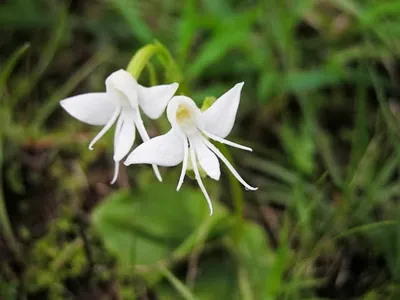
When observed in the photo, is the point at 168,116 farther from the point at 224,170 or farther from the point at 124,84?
the point at 224,170

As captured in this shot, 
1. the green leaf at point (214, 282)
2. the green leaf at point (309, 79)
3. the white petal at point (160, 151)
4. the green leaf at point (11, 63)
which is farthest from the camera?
the green leaf at point (309, 79)

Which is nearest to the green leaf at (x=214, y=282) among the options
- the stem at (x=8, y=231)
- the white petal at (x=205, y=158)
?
the stem at (x=8, y=231)

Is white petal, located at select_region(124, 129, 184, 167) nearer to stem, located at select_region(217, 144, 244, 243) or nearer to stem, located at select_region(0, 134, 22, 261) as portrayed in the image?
stem, located at select_region(217, 144, 244, 243)

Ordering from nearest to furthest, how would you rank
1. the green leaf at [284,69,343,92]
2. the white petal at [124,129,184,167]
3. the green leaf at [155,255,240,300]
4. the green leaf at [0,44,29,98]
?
the white petal at [124,129,184,167], the green leaf at [0,44,29,98], the green leaf at [155,255,240,300], the green leaf at [284,69,343,92]

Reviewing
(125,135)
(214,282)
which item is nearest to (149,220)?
(214,282)

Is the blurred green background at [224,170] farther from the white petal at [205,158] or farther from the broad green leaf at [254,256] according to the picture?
the white petal at [205,158]

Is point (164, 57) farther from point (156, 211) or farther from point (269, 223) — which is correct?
point (269, 223)

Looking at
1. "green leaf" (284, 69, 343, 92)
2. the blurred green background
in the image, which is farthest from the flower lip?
"green leaf" (284, 69, 343, 92)

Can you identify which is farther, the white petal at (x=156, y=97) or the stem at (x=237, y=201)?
the stem at (x=237, y=201)
